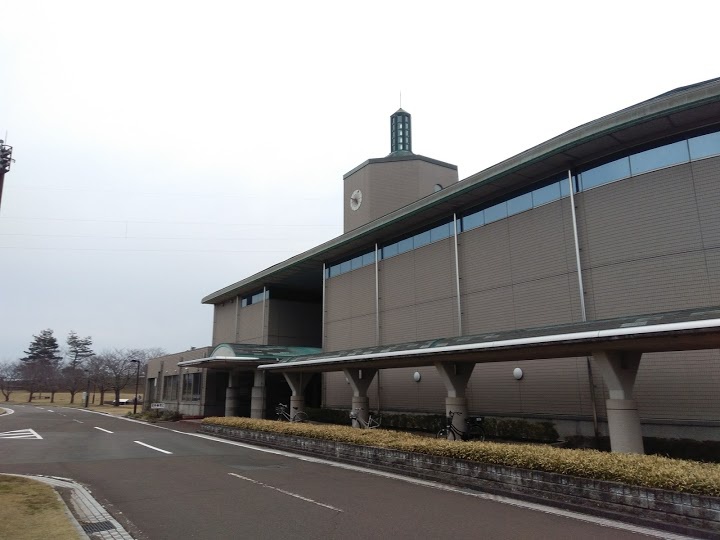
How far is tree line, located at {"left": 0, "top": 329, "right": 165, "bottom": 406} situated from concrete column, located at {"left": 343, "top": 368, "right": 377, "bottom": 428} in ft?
168

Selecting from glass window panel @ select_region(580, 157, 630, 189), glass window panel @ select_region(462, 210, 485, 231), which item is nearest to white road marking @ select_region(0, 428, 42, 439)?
glass window panel @ select_region(462, 210, 485, 231)

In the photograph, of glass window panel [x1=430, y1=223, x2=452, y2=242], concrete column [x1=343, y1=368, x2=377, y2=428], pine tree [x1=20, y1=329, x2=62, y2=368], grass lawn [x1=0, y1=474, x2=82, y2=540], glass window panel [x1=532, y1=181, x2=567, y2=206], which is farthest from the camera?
pine tree [x1=20, y1=329, x2=62, y2=368]

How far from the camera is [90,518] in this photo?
834cm

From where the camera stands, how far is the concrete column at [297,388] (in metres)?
26.8

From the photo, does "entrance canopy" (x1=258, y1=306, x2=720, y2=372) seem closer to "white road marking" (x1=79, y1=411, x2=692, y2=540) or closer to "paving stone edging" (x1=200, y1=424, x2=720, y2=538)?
"paving stone edging" (x1=200, y1=424, x2=720, y2=538)

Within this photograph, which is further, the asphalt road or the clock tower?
the clock tower

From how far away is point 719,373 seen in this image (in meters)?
13.2

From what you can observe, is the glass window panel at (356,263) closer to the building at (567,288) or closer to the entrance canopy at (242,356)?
the building at (567,288)

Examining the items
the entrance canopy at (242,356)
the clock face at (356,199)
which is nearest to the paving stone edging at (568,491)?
the entrance canopy at (242,356)

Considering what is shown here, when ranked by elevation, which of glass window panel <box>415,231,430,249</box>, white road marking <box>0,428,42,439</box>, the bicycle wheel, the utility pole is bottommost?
white road marking <box>0,428,42,439</box>

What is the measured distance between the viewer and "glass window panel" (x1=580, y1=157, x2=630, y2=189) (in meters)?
16.3

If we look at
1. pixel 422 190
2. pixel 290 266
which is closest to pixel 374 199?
pixel 422 190

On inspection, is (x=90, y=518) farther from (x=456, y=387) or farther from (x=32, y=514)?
(x=456, y=387)

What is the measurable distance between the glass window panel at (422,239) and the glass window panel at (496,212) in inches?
144
